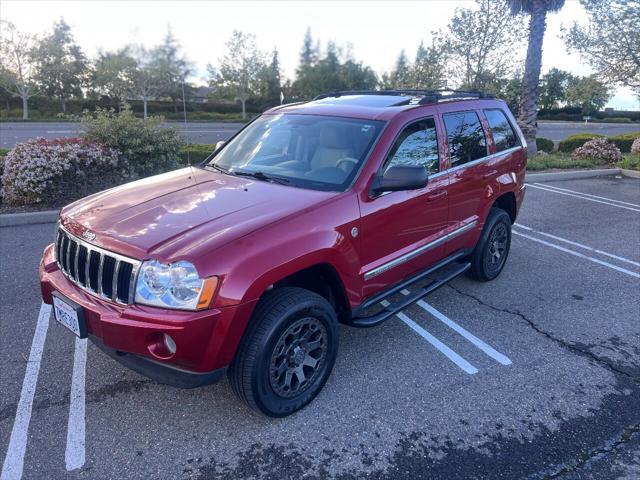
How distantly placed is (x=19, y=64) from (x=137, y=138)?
3364 centimetres

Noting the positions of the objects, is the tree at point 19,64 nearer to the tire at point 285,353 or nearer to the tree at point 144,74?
the tree at point 144,74

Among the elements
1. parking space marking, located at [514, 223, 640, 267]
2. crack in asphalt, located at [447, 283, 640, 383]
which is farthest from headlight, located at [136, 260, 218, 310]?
parking space marking, located at [514, 223, 640, 267]

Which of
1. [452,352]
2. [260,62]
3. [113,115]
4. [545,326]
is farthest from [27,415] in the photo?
[260,62]

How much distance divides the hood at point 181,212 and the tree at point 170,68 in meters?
37.8

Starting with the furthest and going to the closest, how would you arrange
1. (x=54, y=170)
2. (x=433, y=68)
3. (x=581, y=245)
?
1. (x=433, y=68)
2. (x=54, y=170)
3. (x=581, y=245)

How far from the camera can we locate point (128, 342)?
2525mm

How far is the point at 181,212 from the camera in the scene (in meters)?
2.96

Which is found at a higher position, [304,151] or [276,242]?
[304,151]

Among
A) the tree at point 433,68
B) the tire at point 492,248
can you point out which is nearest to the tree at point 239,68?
the tree at point 433,68

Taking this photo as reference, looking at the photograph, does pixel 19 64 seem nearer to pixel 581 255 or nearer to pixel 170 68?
pixel 170 68

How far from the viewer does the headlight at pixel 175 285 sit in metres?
2.45

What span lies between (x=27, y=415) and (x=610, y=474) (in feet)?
11.3

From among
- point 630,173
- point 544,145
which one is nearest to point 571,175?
point 630,173

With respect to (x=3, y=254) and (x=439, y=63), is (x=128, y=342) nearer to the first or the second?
(x=3, y=254)
